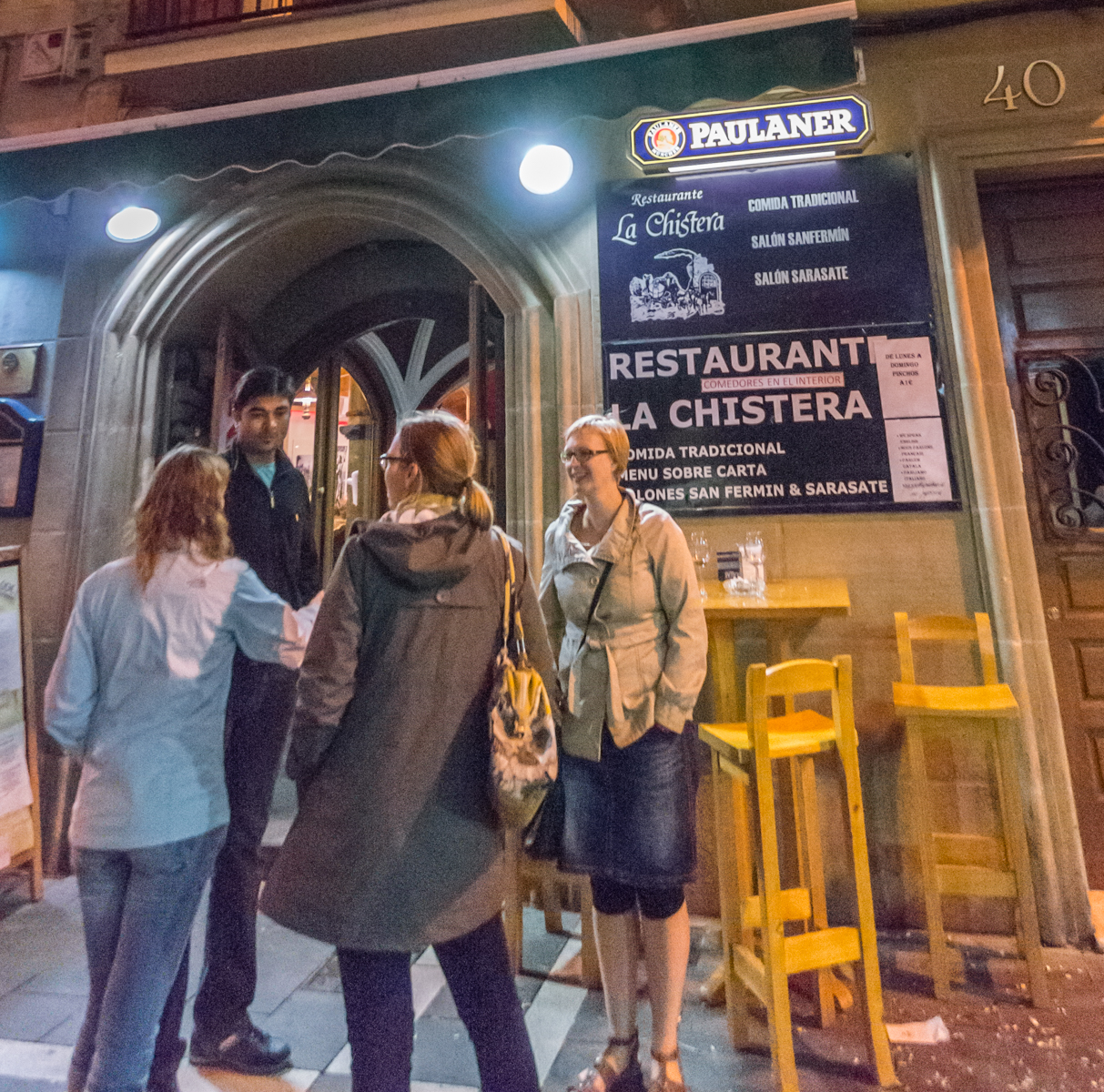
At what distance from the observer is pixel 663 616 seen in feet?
7.14

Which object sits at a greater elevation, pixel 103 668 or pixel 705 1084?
pixel 103 668

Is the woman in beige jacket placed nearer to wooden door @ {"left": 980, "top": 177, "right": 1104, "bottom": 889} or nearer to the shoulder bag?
the shoulder bag

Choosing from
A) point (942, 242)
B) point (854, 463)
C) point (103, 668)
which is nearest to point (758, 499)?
point (854, 463)

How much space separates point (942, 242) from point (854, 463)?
128 centimetres

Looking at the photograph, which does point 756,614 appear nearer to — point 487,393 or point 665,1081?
point 665,1081

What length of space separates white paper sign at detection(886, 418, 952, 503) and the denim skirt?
1.97m

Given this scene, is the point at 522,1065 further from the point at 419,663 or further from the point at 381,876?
the point at 419,663

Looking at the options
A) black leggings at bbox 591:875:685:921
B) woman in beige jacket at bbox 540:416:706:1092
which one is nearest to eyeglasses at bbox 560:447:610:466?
woman in beige jacket at bbox 540:416:706:1092

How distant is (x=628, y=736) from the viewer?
6.66 ft

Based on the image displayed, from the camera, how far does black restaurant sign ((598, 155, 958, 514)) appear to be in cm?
326

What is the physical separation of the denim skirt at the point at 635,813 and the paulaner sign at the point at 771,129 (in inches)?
124

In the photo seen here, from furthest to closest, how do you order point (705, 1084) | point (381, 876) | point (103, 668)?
point (705, 1084), point (103, 668), point (381, 876)

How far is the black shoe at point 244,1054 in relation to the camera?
206 centimetres

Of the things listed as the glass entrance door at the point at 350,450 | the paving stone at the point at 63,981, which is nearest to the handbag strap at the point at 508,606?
the paving stone at the point at 63,981
